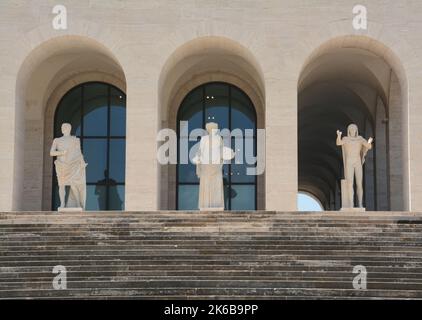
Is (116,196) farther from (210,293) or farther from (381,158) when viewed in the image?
(210,293)

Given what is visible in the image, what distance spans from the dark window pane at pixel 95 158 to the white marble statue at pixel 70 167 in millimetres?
5481

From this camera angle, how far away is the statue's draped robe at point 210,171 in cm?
2102

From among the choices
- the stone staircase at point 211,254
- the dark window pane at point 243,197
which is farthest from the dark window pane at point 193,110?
the stone staircase at point 211,254

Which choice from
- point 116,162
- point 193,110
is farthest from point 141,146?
point 193,110

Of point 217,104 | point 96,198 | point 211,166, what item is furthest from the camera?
point 217,104

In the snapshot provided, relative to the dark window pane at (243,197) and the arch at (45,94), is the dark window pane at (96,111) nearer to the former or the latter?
the arch at (45,94)

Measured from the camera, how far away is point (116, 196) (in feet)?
90.3

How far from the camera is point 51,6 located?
77.0 feet

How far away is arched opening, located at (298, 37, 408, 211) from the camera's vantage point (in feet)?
82.8

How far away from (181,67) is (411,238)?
431 inches

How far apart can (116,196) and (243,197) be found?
12.8ft

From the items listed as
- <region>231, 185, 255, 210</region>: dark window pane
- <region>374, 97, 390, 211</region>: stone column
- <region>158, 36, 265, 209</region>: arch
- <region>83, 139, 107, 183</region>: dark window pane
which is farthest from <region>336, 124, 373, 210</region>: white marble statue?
<region>83, 139, 107, 183</region>: dark window pane
